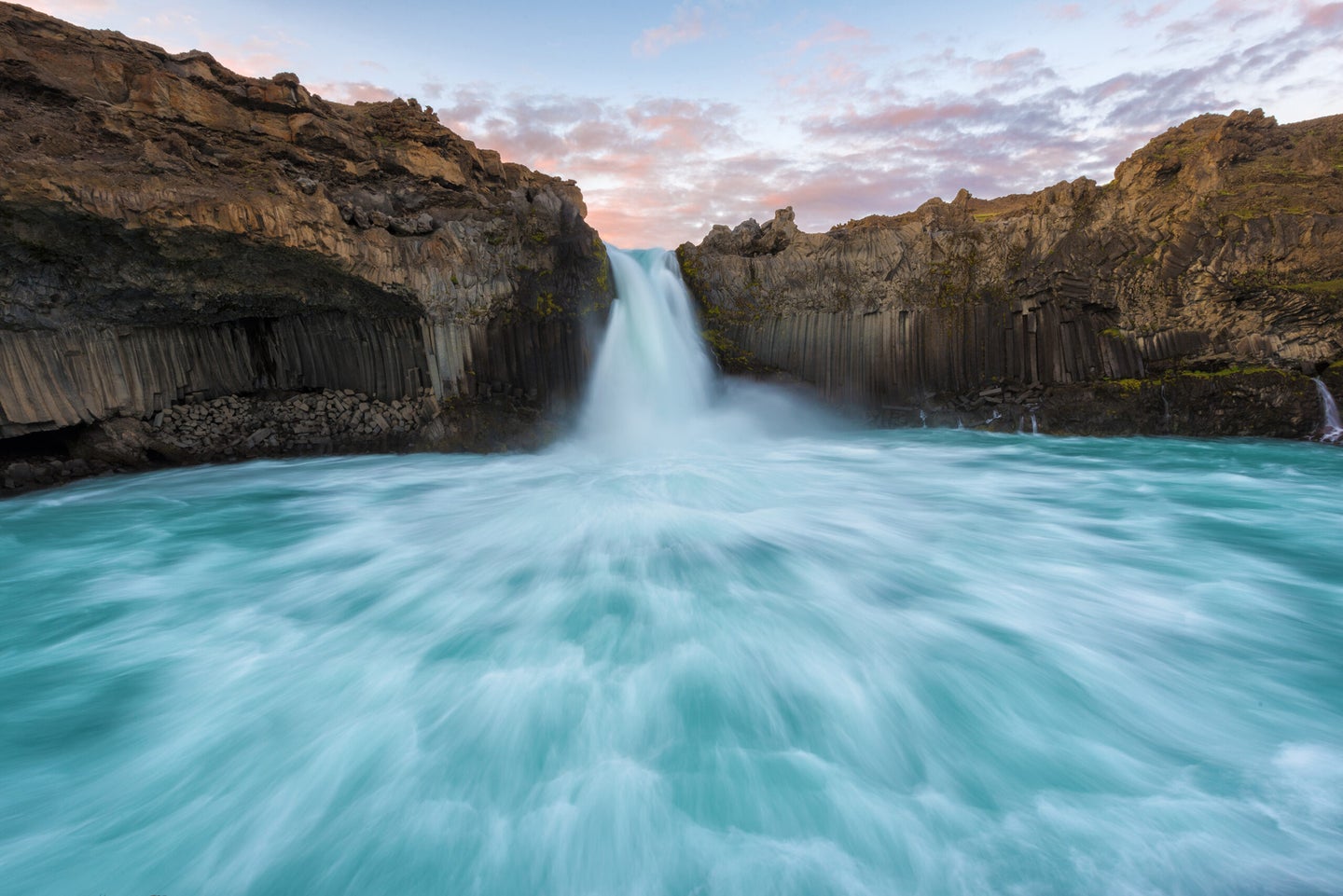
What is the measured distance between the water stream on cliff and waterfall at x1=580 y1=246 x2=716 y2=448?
203 inches

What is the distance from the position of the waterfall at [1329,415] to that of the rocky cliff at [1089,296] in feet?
0.44

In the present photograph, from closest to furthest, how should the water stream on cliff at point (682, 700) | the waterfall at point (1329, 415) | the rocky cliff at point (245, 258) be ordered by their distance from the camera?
the water stream on cliff at point (682, 700) → the rocky cliff at point (245, 258) → the waterfall at point (1329, 415)

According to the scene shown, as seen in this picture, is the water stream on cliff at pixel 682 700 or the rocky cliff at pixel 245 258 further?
the rocky cliff at pixel 245 258

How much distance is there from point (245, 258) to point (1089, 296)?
14.8 m

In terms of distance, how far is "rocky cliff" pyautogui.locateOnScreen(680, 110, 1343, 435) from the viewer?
373 inches

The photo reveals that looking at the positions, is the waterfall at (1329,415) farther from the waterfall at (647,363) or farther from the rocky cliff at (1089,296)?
the waterfall at (647,363)

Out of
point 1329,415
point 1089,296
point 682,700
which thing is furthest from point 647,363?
point 1329,415

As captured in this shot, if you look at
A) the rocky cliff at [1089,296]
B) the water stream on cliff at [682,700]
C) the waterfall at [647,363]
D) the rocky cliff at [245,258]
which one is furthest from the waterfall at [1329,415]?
the rocky cliff at [245,258]

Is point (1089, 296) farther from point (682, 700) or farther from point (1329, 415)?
point (682, 700)

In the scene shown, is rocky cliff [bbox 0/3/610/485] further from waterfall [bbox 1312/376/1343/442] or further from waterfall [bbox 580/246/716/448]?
waterfall [bbox 1312/376/1343/442]

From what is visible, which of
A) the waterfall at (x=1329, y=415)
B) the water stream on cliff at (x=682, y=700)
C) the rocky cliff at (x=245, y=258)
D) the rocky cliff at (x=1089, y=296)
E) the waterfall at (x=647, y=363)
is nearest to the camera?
the water stream on cliff at (x=682, y=700)

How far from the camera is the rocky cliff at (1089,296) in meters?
9.48

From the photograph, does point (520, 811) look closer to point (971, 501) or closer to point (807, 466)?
point (971, 501)

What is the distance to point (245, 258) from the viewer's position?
7922 millimetres
